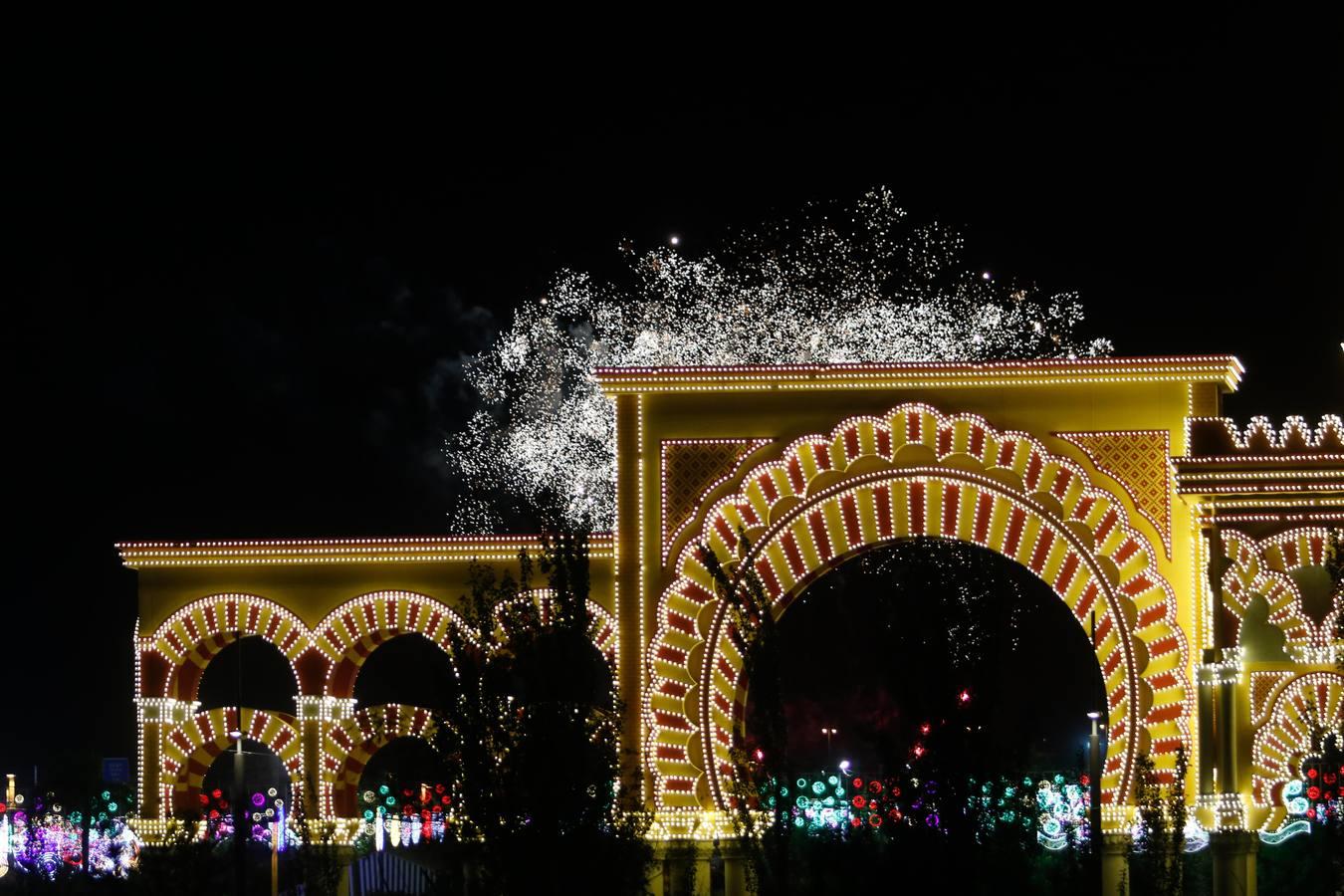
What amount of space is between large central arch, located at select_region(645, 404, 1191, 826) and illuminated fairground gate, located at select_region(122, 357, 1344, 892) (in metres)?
0.03

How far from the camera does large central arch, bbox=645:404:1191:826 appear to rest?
28.2 metres

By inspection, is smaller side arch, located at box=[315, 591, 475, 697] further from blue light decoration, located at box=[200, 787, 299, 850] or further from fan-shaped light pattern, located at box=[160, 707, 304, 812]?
blue light decoration, located at box=[200, 787, 299, 850]

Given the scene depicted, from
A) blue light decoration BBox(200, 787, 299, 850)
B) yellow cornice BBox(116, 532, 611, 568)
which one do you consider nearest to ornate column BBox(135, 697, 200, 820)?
blue light decoration BBox(200, 787, 299, 850)

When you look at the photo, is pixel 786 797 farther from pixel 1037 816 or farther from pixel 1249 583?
pixel 1249 583

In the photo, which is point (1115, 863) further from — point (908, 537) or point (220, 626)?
point (220, 626)

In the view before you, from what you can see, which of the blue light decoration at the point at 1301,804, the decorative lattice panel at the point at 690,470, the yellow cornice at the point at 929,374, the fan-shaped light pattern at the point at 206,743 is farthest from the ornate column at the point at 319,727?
the blue light decoration at the point at 1301,804

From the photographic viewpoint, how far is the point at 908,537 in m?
29.0

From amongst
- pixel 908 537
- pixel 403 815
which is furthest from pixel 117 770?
pixel 908 537

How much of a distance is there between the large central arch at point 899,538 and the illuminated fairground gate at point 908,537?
0.10 feet

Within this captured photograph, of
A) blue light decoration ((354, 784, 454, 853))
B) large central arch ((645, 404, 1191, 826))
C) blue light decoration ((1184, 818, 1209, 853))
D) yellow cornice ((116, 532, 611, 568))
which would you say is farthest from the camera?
yellow cornice ((116, 532, 611, 568))

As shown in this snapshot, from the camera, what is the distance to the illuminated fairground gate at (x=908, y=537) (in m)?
27.5

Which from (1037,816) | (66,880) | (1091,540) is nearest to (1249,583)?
(1091,540)

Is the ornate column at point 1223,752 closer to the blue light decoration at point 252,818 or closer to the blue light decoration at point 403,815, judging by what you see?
the blue light decoration at point 403,815

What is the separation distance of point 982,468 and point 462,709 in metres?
9.69
